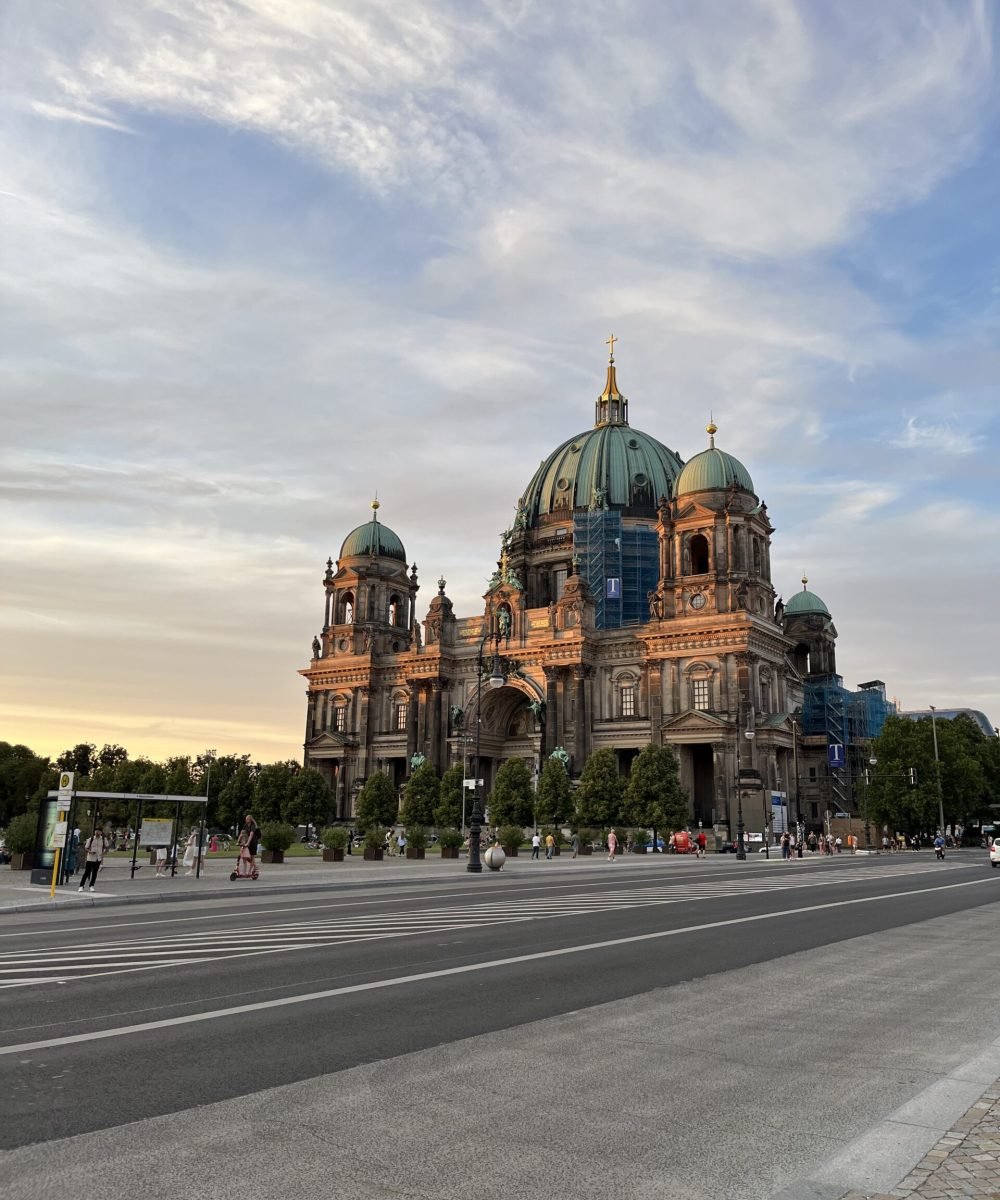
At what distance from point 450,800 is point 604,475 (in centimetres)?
3897

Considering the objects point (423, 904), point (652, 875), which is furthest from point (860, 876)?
point (423, 904)

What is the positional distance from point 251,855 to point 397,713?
63.1 metres

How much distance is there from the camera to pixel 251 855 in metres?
32.8

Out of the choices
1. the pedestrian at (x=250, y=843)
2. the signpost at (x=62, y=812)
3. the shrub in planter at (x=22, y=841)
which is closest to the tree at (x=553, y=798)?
the pedestrian at (x=250, y=843)

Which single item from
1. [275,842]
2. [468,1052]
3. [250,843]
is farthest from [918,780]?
[468,1052]

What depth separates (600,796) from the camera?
235 ft

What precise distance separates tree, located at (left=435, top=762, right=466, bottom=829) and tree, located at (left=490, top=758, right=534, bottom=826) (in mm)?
3346

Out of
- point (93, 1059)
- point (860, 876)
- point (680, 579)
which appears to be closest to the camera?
point (93, 1059)

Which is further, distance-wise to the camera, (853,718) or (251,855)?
(853,718)

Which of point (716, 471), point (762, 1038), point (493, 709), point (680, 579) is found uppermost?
point (716, 471)

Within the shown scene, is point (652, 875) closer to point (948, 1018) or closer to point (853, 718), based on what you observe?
point (948, 1018)

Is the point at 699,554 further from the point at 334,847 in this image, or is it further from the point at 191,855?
the point at 191,855

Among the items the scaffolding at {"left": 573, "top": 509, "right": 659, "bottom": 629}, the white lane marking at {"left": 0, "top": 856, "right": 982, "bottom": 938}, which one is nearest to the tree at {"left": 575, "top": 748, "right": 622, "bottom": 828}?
the scaffolding at {"left": 573, "top": 509, "right": 659, "bottom": 629}

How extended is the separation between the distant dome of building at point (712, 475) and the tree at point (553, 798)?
2524cm
